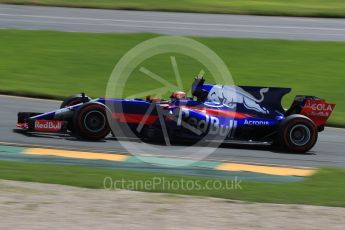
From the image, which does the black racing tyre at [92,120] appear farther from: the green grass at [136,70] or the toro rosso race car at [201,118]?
the green grass at [136,70]

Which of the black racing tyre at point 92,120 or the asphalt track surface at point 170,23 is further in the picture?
the asphalt track surface at point 170,23

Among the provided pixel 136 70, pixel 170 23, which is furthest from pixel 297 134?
pixel 170 23

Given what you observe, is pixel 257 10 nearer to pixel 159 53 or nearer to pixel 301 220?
pixel 159 53

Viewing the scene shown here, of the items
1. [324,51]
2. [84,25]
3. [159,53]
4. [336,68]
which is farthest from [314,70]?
[84,25]

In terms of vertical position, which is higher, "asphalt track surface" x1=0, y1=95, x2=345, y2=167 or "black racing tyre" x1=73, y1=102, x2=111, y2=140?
"black racing tyre" x1=73, y1=102, x2=111, y2=140

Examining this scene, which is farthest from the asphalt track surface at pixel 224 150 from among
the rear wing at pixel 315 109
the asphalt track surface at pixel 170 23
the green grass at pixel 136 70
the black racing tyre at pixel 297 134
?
the asphalt track surface at pixel 170 23

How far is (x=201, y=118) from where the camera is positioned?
12.6 meters

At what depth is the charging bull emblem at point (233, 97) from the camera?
12930 mm

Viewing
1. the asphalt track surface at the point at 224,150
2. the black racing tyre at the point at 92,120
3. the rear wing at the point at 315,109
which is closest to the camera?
the asphalt track surface at the point at 224,150

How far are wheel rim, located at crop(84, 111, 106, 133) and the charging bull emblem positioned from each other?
195cm

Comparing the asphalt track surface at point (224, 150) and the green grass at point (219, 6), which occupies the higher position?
the green grass at point (219, 6)

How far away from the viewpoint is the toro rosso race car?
12.6m

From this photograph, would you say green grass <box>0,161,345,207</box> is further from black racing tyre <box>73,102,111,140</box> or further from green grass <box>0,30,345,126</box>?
green grass <box>0,30,345,126</box>

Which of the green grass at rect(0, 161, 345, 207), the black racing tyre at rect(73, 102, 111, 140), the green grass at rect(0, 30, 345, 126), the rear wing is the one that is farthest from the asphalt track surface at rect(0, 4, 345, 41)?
the green grass at rect(0, 161, 345, 207)
